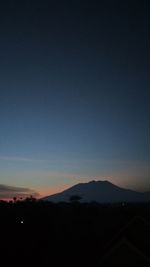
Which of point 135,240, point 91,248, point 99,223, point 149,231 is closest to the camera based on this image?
point 135,240

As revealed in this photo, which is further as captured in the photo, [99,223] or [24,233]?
[99,223]

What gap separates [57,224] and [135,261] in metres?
26.2

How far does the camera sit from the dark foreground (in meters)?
18.2

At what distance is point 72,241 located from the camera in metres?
36.8

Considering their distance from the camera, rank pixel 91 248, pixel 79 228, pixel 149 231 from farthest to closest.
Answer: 1. pixel 79 228
2. pixel 91 248
3. pixel 149 231

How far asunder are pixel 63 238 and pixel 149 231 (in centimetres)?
1692

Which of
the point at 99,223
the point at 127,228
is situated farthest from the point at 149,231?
the point at 99,223

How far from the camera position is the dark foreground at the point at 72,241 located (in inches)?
716

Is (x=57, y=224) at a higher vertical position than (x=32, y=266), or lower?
higher

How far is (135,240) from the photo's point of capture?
1900 centimetres

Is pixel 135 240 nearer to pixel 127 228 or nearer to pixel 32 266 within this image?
pixel 127 228

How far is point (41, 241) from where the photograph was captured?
34.7 metres

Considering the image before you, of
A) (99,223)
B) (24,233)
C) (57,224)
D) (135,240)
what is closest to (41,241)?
(24,233)

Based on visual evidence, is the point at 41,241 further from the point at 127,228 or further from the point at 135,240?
the point at 135,240
